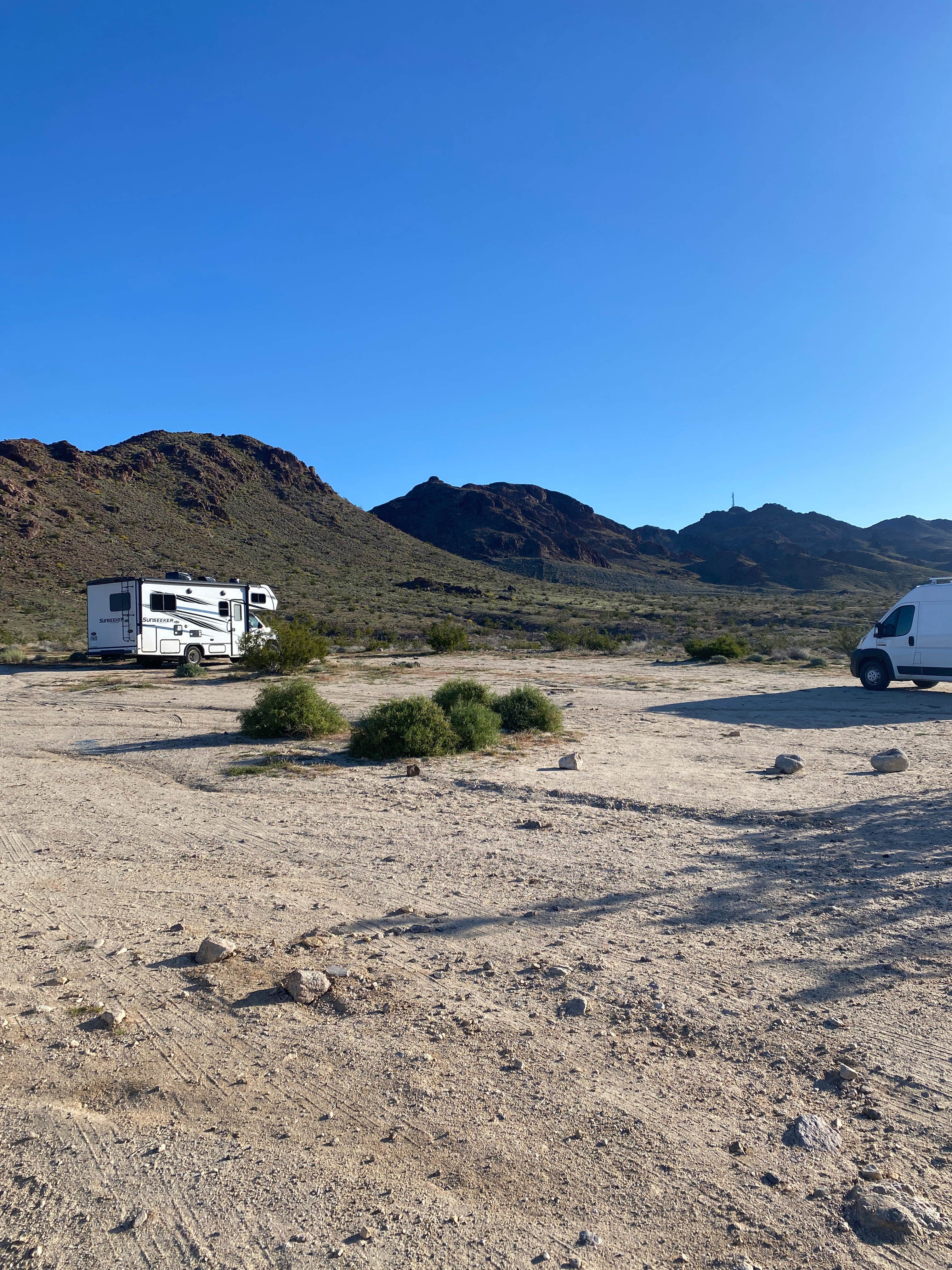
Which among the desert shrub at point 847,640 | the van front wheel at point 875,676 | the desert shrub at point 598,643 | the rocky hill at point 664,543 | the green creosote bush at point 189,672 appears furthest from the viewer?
the rocky hill at point 664,543

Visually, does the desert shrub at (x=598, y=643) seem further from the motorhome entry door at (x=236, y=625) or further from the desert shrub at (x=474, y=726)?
the desert shrub at (x=474, y=726)

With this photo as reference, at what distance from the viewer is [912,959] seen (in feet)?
15.6

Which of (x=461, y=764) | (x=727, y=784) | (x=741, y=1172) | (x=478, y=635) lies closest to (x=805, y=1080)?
(x=741, y=1172)

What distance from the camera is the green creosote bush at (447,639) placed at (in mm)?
35156

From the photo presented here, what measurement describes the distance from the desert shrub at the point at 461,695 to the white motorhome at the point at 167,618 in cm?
1604

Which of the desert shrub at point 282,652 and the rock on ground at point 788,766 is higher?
the desert shrub at point 282,652

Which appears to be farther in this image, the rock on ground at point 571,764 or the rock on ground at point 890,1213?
the rock on ground at point 571,764

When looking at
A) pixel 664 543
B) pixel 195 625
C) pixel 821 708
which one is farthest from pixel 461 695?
pixel 664 543

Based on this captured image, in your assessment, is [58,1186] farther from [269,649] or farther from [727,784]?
[269,649]

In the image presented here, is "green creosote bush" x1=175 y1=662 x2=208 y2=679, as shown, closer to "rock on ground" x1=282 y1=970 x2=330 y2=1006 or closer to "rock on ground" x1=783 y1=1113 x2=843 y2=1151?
"rock on ground" x1=282 y1=970 x2=330 y2=1006

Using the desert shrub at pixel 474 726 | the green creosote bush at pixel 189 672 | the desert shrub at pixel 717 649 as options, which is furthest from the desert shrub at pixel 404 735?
the desert shrub at pixel 717 649

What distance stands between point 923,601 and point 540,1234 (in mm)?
18763

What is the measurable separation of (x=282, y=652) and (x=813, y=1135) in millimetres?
24195

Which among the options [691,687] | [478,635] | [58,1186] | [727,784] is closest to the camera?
[58,1186]
